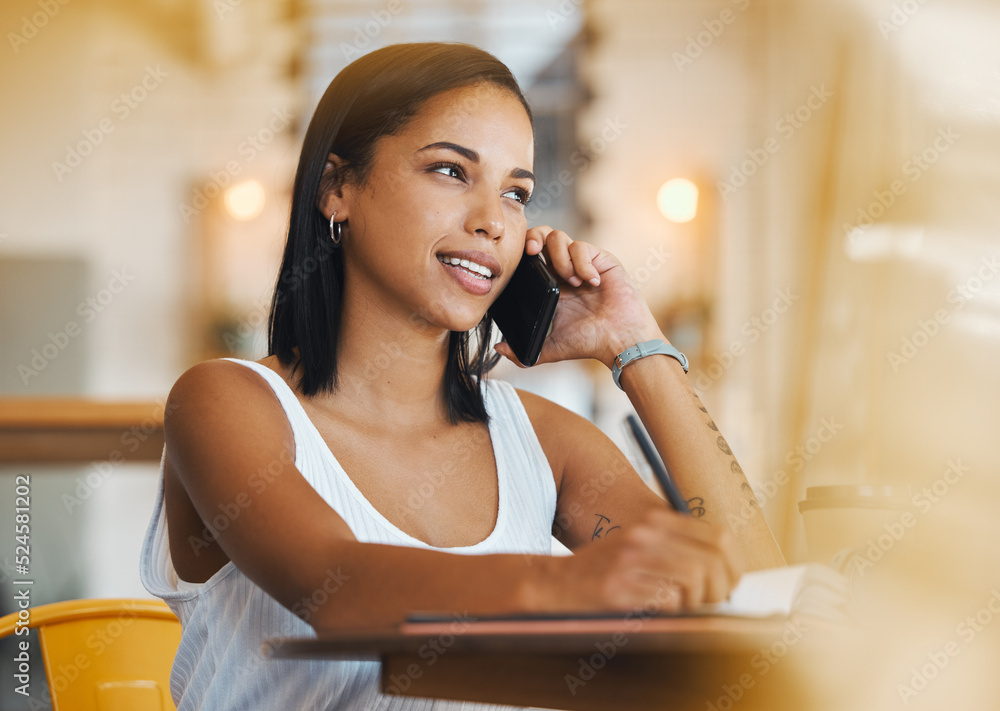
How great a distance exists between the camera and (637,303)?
127 cm

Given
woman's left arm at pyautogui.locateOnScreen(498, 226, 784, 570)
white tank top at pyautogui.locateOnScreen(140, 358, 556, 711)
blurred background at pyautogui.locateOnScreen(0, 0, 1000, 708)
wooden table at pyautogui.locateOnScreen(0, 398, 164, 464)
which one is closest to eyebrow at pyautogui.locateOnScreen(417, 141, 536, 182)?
woman's left arm at pyautogui.locateOnScreen(498, 226, 784, 570)

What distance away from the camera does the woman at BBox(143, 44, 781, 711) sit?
885 millimetres

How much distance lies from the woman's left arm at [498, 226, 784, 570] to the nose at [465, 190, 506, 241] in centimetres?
17

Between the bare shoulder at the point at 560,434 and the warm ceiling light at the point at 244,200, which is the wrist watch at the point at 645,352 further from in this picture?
the warm ceiling light at the point at 244,200

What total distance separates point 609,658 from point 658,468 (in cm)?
76

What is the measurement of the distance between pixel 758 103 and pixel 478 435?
3648 millimetres

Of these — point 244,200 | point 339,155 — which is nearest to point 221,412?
point 339,155

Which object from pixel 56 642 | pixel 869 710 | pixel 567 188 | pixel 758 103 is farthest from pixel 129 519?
pixel 869 710

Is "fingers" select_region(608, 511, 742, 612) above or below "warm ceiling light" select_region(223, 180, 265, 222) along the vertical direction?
below

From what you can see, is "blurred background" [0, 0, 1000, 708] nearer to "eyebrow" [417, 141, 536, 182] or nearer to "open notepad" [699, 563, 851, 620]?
"eyebrow" [417, 141, 536, 182]

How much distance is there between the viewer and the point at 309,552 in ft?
2.22

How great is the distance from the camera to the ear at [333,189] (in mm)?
1129

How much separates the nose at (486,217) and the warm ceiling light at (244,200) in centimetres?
340

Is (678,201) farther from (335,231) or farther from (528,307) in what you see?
(335,231)
